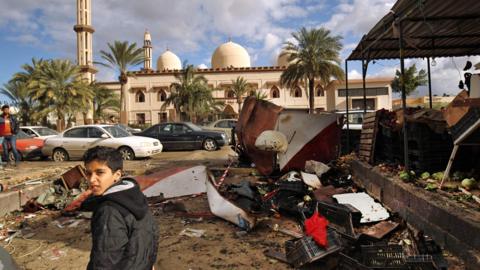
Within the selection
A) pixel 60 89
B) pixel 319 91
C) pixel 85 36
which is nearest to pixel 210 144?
pixel 60 89

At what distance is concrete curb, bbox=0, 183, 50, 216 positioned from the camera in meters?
6.67

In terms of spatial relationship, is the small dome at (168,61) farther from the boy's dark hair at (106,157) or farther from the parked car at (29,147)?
the boy's dark hair at (106,157)

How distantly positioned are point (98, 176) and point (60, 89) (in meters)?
33.8

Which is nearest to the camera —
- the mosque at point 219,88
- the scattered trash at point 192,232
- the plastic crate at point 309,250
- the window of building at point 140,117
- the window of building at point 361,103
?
the plastic crate at point 309,250

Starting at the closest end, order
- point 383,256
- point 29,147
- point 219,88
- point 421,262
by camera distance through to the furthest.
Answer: point 421,262, point 383,256, point 29,147, point 219,88

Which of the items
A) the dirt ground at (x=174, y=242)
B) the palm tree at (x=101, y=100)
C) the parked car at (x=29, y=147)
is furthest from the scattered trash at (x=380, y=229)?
the palm tree at (x=101, y=100)

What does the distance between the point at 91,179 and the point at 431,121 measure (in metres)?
4.96

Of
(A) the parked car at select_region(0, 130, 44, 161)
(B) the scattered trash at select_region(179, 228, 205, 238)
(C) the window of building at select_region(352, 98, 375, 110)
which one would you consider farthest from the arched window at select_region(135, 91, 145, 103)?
(B) the scattered trash at select_region(179, 228, 205, 238)

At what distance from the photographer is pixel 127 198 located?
202 centimetres

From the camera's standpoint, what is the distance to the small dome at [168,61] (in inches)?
2376

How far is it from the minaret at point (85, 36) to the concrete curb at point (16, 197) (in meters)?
41.8

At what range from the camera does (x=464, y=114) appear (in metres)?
4.83

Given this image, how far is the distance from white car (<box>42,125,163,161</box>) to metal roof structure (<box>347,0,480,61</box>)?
27.1 feet

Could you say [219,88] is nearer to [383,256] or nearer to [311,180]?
[311,180]
